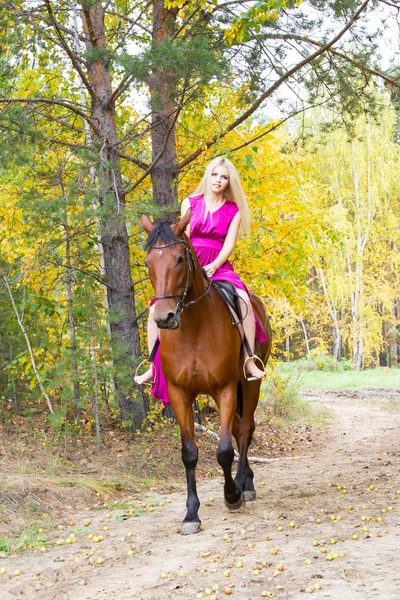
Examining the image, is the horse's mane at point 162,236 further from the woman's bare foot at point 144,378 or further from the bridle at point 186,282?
the woman's bare foot at point 144,378

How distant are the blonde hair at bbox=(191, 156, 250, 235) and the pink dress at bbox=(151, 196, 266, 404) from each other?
59 millimetres

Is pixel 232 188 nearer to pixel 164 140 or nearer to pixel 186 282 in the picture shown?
pixel 186 282

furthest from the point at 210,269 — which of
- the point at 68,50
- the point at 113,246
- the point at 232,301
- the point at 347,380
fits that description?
the point at 347,380

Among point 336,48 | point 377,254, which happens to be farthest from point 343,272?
point 336,48

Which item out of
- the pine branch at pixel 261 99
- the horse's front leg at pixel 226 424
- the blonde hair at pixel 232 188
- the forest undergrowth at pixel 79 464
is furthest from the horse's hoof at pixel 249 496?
the pine branch at pixel 261 99

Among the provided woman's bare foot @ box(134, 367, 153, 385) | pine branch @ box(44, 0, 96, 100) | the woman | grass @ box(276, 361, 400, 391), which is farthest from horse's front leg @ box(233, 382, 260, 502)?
grass @ box(276, 361, 400, 391)

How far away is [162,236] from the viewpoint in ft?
15.7

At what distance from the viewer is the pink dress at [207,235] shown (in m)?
5.96

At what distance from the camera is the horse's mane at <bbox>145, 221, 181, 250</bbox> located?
478 cm

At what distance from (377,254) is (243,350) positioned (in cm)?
2356

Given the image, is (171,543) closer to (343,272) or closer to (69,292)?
(69,292)

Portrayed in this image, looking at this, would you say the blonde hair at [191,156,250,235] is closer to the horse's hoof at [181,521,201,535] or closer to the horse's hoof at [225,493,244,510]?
the horse's hoof at [225,493,244,510]

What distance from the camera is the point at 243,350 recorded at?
19.6 ft

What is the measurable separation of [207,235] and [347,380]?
1796cm
